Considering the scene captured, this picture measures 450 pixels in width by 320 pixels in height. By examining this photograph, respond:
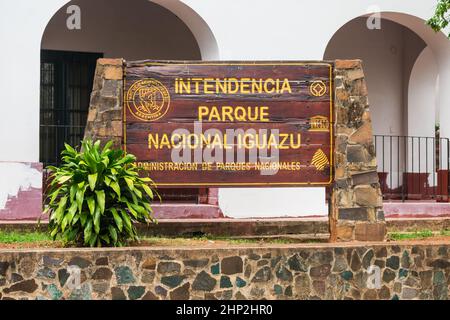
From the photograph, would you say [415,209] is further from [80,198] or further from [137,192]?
[80,198]

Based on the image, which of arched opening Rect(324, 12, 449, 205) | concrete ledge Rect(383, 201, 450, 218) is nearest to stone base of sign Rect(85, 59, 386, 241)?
concrete ledge Rect(383, 201, 450, 218)

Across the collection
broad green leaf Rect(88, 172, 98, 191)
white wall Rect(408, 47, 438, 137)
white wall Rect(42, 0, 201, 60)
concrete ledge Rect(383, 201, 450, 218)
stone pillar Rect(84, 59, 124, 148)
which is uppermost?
white wall Rect(42, 0, 201, 60)

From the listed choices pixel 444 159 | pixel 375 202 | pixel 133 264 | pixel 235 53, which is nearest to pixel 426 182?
pixel 444 159

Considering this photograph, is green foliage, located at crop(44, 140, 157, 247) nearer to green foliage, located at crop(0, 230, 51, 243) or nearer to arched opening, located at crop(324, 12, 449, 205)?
green foliage, located at crop(0, 230, 51, 243)

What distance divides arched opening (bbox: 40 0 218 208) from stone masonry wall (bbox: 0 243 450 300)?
536 cm

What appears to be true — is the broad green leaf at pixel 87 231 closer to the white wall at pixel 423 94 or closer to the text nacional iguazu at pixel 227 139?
the text nacional iguazu at pixel 227 139

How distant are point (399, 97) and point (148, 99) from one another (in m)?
8.22

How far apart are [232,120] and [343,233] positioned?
1.84 metres

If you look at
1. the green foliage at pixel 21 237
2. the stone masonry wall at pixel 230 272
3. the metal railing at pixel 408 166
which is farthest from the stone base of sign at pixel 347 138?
the metal railing at pixel 408 166

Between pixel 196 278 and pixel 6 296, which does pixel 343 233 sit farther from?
pixel 6 296

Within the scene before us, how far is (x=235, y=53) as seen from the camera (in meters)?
12.7

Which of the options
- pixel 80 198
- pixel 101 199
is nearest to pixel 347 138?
pixel 101 199

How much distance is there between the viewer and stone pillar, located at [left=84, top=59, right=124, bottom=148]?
9008mm

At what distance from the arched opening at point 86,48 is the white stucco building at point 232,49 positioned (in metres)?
0.02
